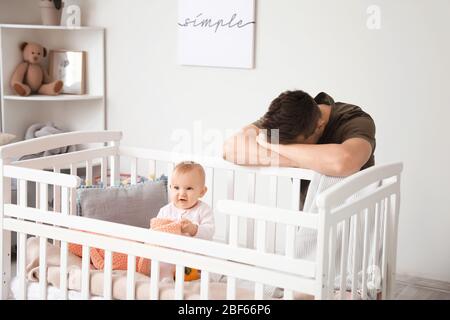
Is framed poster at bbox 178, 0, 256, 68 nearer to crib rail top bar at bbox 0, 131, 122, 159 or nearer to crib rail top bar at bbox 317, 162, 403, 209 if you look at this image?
crib rail top bar at bbox 0, 131, 122, 159

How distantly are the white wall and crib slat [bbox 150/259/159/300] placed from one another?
1.51m

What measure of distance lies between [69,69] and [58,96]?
0.20 metres

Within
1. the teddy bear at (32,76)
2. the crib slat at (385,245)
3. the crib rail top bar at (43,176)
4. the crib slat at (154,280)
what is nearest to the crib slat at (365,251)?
the crib slat at (385,245)

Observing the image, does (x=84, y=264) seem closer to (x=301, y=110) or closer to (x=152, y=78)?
(x=301, y=110)

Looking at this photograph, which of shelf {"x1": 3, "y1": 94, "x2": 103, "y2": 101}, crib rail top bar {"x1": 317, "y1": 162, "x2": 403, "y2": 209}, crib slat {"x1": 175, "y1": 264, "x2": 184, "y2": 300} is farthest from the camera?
shelf {"x1": 3, "y1": 94, "x2": 103, "y2": 101}

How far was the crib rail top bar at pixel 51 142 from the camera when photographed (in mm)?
2428

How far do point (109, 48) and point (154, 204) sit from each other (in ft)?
4.84

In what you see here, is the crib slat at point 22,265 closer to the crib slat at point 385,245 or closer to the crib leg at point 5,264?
the crib leg at point 5,264

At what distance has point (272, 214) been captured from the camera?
1.88m

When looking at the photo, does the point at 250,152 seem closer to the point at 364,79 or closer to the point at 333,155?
the point at 333,155

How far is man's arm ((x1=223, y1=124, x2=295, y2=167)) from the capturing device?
251 cm

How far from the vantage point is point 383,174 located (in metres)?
2.16

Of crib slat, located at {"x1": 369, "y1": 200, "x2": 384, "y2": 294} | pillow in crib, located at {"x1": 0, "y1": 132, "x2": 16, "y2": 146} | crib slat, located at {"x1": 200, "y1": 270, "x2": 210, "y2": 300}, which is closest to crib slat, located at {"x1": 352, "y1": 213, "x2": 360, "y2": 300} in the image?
crib slat, located at {"x1": 369, "y1": 200, "x2": 384, "y2": 294}
